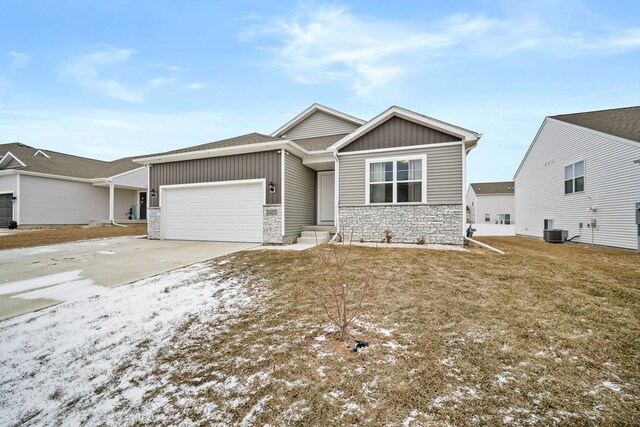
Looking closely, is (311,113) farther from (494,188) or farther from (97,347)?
(494,188)

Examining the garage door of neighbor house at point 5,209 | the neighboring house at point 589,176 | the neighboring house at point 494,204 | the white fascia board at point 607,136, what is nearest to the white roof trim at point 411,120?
the white fascia board at point 607,136

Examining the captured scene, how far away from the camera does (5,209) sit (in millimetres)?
15977

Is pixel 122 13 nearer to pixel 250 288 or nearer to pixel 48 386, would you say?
pixel 250 288

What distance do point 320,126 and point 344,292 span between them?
11618 mm

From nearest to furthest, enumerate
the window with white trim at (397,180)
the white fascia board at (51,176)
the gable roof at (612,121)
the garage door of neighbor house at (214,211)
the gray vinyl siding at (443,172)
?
1. the gray vinyl siding at (443,172)
2. the window with white trim at (397,180)
3. the gable roof at (612,121)
4. the garage door of neighbor house at (214,211)
5. the white fascia board at (51,176)

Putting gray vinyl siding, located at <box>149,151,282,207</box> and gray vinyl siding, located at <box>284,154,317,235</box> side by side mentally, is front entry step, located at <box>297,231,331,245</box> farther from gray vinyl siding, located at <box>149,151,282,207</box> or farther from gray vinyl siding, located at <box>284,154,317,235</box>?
gray vinyl siding, located at <box>149,151,282,207</box>

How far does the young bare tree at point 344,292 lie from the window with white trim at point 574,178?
38.4 feet

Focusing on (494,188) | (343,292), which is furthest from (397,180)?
(494,188)

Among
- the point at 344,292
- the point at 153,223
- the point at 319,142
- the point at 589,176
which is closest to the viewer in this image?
the point at 344,292

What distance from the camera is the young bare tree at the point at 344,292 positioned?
3.12m

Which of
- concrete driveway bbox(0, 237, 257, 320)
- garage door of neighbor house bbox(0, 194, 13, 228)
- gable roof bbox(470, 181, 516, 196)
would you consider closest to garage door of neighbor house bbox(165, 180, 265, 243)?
concrete driveway bbox(0, 237, 257, 320)

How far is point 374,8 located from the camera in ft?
32.3

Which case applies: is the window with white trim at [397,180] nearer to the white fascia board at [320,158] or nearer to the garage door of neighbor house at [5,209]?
the white fascia board at [320,158]

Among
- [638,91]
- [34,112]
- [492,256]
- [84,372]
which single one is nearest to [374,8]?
[492,256]
